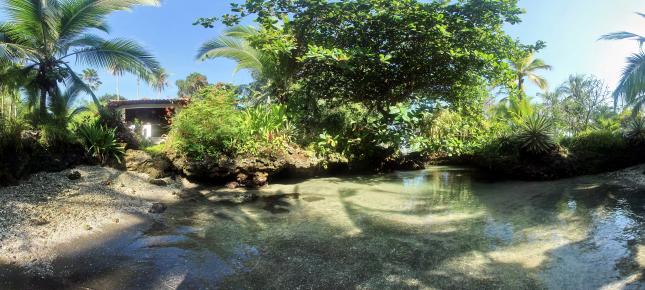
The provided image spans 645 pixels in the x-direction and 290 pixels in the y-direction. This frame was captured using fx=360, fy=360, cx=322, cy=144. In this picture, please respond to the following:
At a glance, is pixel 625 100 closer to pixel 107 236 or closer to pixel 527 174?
pixel 527 174

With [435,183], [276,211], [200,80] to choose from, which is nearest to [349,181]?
[435,183]

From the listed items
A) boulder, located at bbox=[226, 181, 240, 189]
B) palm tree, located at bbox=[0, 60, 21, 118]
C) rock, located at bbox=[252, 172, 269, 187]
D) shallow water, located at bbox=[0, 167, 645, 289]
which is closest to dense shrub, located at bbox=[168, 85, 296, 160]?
rock, located at bbox=[252, 172, 269, 187]

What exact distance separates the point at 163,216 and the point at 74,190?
6.01 feet

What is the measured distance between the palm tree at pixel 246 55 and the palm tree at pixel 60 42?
169 inches

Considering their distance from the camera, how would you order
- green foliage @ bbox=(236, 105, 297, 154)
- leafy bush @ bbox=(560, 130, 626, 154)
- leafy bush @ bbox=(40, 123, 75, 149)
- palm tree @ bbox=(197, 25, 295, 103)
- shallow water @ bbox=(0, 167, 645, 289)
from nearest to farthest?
shallow water @ bbox=(0, 167, 645, 289) → leafy bush @ bbox=(40, 123, 75, 149) → green foliage @ bbox=(236, 105, 297, 154) → leafy bush @ bbox=(560, 130, 626, 154) → palm tree @ bbox=(197, 25, 295, 103)

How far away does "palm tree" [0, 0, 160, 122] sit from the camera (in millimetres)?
8875

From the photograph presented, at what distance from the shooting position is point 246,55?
15.0m

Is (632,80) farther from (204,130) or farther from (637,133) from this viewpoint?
(204,130)

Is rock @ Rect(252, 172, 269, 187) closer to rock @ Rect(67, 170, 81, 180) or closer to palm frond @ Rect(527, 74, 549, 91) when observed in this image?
rock @ Rect(67, 170, 81, 180)

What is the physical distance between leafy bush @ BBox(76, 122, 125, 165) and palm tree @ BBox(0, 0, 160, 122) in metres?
1.02

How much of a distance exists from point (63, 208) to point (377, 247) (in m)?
4.93

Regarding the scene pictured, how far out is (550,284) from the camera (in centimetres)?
381

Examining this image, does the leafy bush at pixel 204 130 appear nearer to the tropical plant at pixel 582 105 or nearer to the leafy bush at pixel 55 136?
the leafy bush at pixel 55 136

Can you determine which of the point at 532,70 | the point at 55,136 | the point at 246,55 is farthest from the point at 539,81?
the point at 55,136
